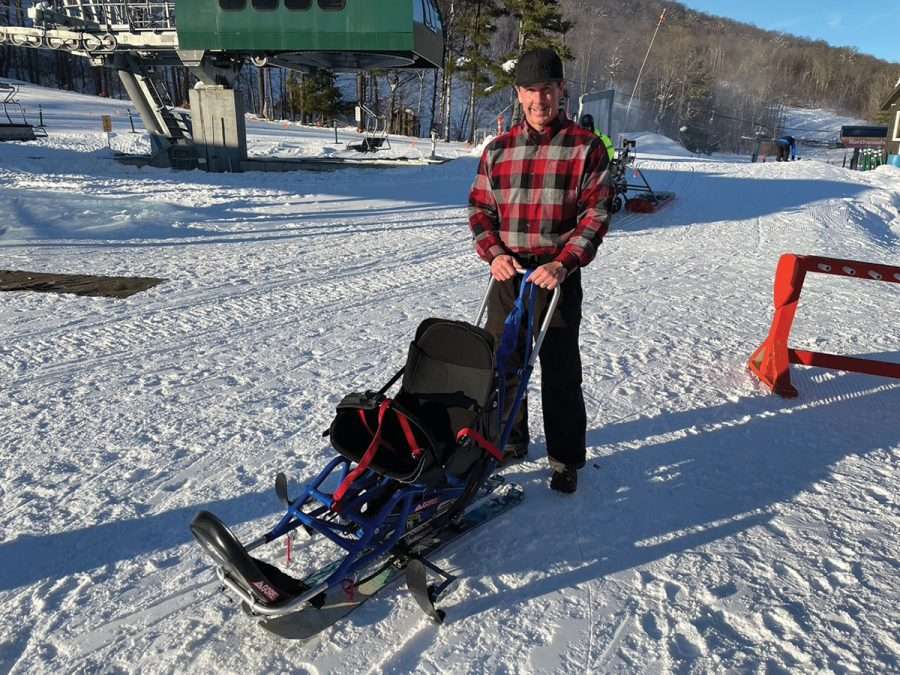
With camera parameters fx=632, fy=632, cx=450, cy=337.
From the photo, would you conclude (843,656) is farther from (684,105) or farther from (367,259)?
(684,105)

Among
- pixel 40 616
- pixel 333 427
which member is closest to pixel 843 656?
pixel 333 427

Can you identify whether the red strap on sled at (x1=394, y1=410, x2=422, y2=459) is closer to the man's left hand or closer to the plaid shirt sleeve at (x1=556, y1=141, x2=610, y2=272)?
the man's left hand

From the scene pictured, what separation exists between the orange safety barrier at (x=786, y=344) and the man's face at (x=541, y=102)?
262cm

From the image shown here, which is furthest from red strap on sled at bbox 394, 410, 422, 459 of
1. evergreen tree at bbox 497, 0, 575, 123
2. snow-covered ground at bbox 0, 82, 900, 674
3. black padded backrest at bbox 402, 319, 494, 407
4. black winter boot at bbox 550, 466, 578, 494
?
evergreen tree at bbox 497, 0, 575, 123

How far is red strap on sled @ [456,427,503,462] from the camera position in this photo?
99.5 inches

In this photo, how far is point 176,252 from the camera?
834 cm

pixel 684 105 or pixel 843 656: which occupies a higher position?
pixel 684 105

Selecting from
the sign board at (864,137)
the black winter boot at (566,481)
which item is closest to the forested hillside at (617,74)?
the sign board at (864,137)

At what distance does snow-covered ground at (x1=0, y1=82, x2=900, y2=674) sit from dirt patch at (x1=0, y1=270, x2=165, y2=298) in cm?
24

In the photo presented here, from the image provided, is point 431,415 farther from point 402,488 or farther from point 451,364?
point 402,488

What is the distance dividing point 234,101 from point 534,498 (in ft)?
55.7

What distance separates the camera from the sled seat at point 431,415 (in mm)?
2389

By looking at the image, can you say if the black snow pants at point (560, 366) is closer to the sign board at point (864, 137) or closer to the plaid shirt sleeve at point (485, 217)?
the plaid shirt sleeve at point (485, 217)

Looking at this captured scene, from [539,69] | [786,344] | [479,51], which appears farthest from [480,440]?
[479,51]
